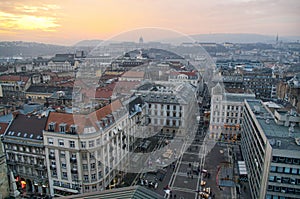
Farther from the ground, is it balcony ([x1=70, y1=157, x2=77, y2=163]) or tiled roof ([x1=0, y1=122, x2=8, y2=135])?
tiled roof ([x1=0, y1=122, x2=8, y2=135])

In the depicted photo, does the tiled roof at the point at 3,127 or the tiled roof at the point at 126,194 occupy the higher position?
the tiled roof at the point at 126,194

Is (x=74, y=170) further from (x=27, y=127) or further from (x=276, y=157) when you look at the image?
(x=276, y=157)

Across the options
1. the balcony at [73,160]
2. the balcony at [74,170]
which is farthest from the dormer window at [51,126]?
the balcony at [74,170]

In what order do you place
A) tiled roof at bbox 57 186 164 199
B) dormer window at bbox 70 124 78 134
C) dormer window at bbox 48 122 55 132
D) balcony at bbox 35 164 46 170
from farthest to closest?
balcony at bbox 35 164 46 170, dormer window at bbox 48 122 55 132, dormer window at bbox 70 124 78 134, tiled roof at bbox 57 186 164 199

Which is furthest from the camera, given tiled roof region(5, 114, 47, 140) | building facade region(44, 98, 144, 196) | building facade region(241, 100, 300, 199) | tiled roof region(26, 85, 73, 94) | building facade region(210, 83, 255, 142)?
tiled roof region(26, 85, 73, 94)

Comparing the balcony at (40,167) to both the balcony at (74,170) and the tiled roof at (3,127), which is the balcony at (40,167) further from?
the tiled roof at (3,127)

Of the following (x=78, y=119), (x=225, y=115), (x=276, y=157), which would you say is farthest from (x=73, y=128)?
(x=225, y=115)

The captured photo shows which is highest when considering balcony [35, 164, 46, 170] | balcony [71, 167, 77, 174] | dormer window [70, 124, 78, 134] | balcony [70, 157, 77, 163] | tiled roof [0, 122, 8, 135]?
dormer window [70, 124, 78, 134]

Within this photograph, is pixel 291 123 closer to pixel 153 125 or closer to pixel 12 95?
pixel 153 125

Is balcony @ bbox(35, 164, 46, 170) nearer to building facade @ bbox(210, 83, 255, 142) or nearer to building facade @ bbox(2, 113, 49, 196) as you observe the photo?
building facade @ bbox(2, 113, 49, 196)

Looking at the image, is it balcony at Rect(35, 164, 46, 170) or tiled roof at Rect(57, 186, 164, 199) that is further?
balcony at Rect(35, 164, 46, 170)

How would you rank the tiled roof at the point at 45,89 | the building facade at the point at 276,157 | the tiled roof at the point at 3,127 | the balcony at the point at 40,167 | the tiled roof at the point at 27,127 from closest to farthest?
the building facade at the point at 276,157, the balcony at the point at 40,167, the tiled roof at the point at 27,127, the tiled roof at the point at 3,127, the tiled roof at the point at 45,89

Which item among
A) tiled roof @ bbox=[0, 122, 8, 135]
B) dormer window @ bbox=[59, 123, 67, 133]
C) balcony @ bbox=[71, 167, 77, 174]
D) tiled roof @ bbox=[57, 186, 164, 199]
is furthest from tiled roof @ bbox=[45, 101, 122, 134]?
tiled roof @ bbox=[57, 186, 164, 199]
